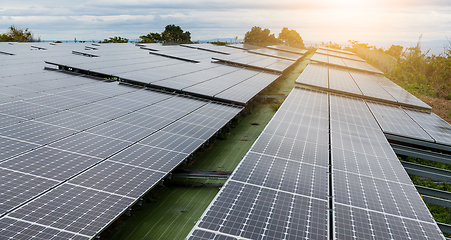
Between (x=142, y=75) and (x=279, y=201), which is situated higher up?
(x=142, y=75)

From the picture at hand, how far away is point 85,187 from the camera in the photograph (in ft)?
36.9

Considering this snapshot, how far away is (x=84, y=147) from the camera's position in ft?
46.8

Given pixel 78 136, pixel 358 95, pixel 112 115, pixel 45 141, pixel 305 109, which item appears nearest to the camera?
pixel 45 141

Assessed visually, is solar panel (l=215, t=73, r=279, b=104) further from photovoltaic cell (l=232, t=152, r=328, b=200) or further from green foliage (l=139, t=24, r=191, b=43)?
green foliage (l=139, t=24, r=191, b=43)

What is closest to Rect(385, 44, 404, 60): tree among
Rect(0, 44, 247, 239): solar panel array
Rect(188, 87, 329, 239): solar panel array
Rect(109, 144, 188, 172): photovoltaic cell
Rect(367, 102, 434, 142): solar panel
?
Rect(367, 102, 434, 142): solar panel

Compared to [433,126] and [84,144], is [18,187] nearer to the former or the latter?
[84,144]

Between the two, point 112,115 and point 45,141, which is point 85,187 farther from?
point 112,115

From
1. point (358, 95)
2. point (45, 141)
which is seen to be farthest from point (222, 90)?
point (45, 141)

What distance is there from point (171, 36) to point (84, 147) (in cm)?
9903

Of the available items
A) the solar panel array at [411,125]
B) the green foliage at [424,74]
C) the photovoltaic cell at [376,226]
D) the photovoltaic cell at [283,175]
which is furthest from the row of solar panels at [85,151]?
the green foliage at [424,74]

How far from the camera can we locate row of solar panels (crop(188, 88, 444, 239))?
9617mm

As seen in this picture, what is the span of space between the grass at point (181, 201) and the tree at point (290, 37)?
11514 centimetres

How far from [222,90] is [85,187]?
18.4 metres

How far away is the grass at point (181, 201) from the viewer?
12109mm
